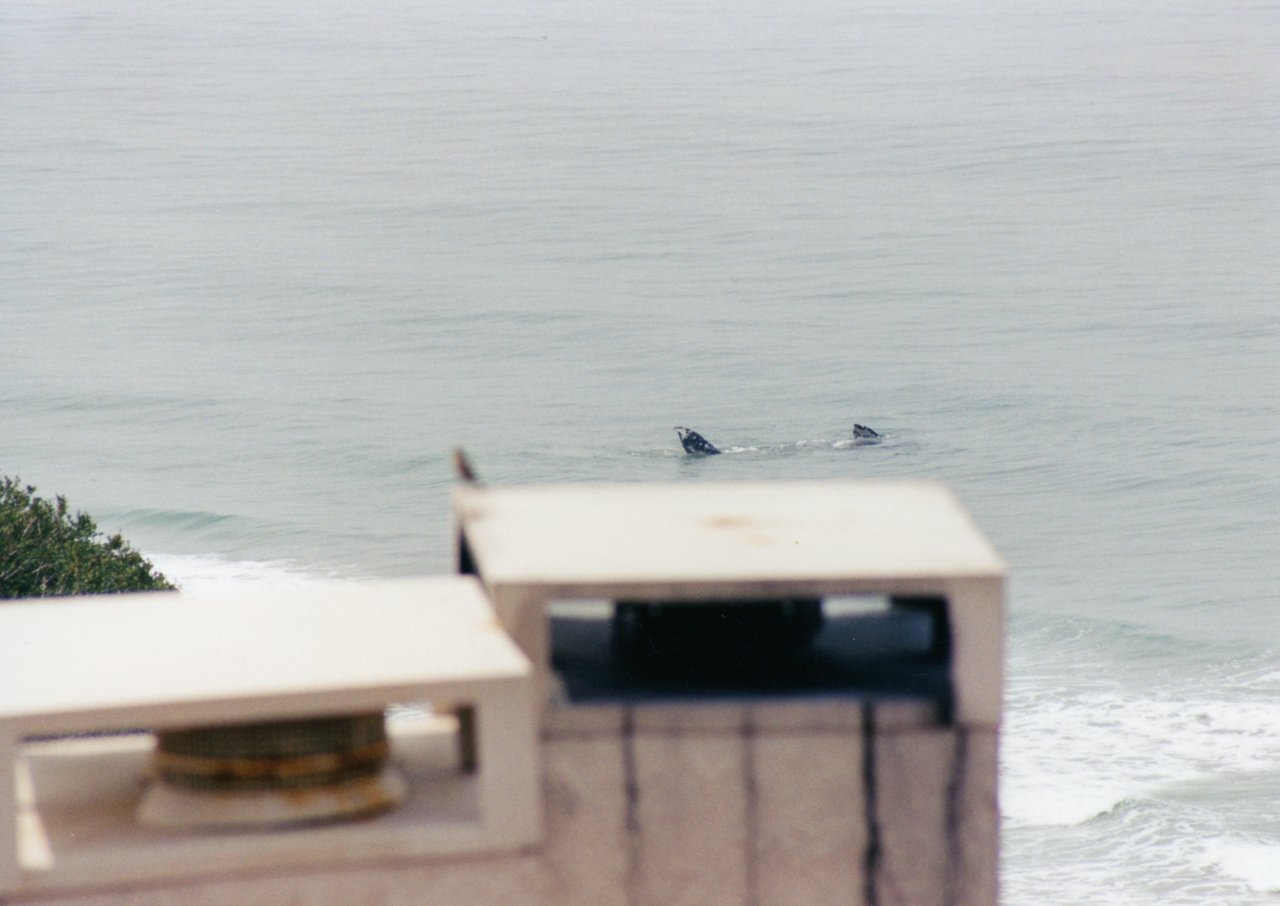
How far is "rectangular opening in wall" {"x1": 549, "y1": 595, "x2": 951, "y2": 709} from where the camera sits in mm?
6340

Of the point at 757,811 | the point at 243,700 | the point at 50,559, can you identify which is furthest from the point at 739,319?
the point at 243,700

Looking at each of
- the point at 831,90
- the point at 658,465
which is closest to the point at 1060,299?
the point at 658,465

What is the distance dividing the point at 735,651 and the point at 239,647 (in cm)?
170

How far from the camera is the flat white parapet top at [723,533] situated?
6.11m

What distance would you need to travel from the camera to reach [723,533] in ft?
21.6

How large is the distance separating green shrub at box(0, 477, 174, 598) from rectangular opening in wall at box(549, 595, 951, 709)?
18061 millimetres

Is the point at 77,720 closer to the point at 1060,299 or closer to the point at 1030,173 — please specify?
the point at 1060,299

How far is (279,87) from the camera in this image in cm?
15112

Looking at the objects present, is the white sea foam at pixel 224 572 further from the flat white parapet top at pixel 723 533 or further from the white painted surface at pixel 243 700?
the white painted surface at pixel 243 700

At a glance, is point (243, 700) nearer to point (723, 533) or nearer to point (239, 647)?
point (239, 647)

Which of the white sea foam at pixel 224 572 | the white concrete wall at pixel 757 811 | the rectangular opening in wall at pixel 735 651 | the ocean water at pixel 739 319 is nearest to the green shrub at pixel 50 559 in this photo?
the ocean water at pixel 739 319

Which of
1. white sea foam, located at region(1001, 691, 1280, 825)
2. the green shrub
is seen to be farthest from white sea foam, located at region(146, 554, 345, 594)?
white sea foam, located at region(1001, 691, 1280, 825)

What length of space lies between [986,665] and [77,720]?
2.83 metres

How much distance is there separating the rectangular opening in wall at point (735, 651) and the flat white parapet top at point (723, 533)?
20 cm
